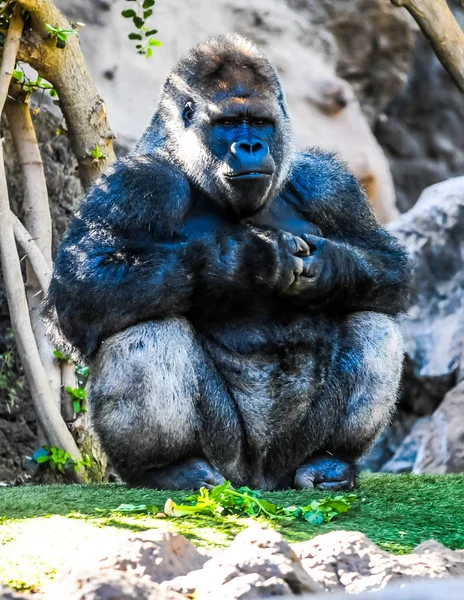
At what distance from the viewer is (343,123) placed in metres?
10.6

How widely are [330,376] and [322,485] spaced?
0.47 metres

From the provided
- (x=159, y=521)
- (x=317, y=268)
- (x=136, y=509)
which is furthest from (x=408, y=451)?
(x=159, y=521)

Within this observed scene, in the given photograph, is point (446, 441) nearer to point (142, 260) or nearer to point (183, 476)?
point (183, 476)

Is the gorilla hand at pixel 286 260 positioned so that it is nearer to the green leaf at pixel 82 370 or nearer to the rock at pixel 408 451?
the green leaf at pixel 82 370

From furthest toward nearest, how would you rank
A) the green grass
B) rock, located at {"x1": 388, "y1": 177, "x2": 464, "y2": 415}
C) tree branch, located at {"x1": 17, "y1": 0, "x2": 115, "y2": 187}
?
rock, located at {"x1": 388, "y1": 177, "x2": 464, "y2": 415}, tree branch, located at {"x1": 17, "y1": 0, "x2": 115, "y2": 187}, the green grass

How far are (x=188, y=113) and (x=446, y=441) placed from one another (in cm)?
305

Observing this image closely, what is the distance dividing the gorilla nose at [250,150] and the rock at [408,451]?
12.5ft

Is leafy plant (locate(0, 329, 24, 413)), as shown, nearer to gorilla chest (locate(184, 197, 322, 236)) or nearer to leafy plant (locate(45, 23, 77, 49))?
leafy plant (locate(45, 23, 77, 49))

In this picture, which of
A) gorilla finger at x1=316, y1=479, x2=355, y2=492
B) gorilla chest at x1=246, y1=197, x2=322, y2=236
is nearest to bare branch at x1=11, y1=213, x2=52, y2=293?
gorilla chest at x1=246, y1=197, x2=322, y2=236

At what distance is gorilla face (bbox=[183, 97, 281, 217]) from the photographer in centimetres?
423

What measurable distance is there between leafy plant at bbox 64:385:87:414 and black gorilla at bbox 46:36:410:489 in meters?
1.00

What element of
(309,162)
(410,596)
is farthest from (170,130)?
(410,596)

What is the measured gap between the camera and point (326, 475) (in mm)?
4379

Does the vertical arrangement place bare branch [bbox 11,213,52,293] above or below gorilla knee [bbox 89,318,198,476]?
above
